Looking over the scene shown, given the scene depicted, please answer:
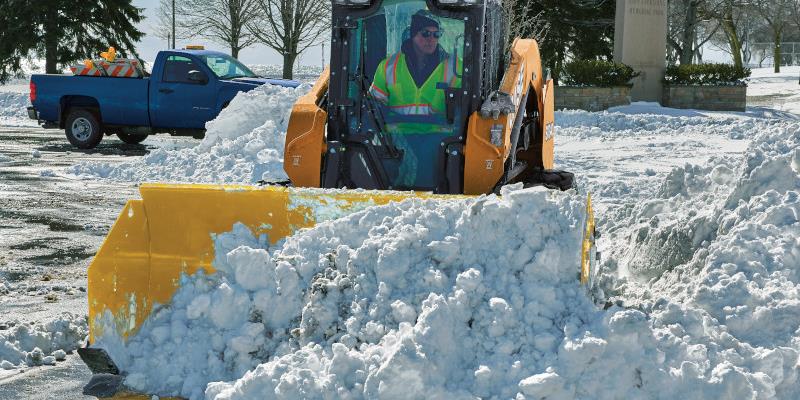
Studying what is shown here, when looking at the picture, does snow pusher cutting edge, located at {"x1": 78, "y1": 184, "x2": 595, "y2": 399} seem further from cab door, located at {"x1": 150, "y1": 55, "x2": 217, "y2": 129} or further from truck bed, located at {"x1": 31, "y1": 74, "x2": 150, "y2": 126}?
truck bed, located at {"x1": 31, "y1": 74, "x2": 150, "y2": 126}

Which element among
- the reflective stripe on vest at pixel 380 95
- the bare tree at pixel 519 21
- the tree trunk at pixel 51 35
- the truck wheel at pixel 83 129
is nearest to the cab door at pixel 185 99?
the truck wheel at pixel 83 129

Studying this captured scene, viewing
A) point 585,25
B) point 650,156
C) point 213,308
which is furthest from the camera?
point 585,25

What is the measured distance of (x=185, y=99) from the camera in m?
17.5

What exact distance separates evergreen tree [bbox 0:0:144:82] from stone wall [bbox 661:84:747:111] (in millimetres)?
21108

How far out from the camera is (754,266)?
17.5 ft

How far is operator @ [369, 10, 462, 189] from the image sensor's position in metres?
6.89

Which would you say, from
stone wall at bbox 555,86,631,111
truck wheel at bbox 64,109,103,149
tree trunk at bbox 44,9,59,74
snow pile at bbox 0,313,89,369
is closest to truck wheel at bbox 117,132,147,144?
truck wheel at bbox 64,109,103,149

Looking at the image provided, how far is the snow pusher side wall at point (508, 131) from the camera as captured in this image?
6.66 m

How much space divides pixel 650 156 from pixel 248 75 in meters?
7.42

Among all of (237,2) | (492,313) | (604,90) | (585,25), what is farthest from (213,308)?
(237,2)

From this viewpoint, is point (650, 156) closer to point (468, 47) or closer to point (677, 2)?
point (468, 47)

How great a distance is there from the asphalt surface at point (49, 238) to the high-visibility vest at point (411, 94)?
2429 millimetres

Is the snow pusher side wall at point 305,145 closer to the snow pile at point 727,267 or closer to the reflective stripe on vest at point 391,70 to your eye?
the reflective stripe on vest at point 391,70

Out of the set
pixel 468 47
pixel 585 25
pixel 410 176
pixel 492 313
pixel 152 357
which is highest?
pixel 585 25
